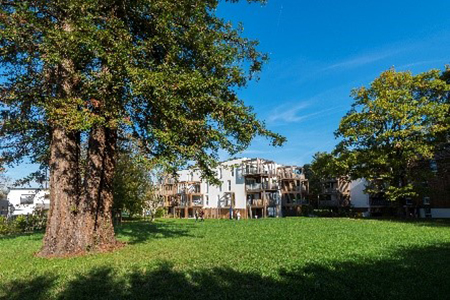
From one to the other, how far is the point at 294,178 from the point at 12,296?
5605cm

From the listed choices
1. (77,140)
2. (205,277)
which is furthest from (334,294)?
(77,140)

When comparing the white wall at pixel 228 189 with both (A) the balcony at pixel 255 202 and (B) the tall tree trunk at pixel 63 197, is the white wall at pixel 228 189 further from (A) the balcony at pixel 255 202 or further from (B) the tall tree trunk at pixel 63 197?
Result: (B) the tall tree trunk at pixel 63 197

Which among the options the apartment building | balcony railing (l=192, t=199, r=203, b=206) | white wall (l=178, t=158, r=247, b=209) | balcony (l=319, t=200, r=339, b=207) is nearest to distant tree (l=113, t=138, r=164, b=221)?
the apartment building

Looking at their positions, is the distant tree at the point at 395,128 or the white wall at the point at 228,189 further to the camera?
the white wall at the point at 228,189

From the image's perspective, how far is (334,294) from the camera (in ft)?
20.5

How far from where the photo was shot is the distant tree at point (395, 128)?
3209cm

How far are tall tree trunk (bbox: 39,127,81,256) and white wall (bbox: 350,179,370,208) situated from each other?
59818 mm

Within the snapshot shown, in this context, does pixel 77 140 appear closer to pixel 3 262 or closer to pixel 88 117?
pixel 88 117

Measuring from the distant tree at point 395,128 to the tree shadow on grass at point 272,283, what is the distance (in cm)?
2668

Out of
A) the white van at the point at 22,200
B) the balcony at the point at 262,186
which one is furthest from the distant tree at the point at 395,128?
the white van at the point at 22,200

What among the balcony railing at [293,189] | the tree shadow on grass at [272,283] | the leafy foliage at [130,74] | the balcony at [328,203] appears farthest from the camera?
the balcony at [328,203]

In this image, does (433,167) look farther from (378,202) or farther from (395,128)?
(378,202)

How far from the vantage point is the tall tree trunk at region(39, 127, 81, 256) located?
37.6 feet

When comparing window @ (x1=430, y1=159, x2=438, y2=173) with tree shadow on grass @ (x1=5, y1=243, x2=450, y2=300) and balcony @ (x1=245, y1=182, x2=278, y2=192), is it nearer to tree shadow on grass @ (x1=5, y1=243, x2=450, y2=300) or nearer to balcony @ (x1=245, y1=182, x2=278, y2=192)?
balcony @ (x1=245, y1=182, x2=278, y2=192)
